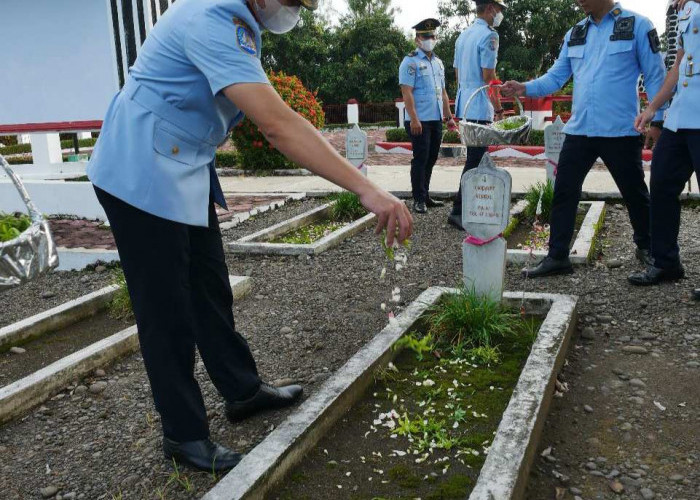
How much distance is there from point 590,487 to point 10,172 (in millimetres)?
2336

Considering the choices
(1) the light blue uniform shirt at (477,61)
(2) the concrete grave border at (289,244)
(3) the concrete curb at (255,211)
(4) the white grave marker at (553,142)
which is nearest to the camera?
(2) the concrete grave border at (289,244)

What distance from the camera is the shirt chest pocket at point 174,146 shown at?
2254 mm

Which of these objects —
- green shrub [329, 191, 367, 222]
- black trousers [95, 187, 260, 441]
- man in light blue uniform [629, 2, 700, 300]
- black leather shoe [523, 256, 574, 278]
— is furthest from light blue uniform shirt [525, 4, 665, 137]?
green shrub [329, 191, 367, 222]

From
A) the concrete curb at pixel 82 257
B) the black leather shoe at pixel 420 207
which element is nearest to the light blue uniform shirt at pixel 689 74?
the black leather shoe at pixel 420 207

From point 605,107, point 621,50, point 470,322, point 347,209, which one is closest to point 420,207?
point 347,209

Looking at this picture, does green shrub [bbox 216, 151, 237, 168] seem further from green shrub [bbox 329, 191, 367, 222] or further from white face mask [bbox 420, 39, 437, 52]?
white face mask [bbox 420, 39, 437, 52]

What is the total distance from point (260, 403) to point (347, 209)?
4614 mm

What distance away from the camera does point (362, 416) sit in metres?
2.91

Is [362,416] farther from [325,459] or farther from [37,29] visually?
[37,29]

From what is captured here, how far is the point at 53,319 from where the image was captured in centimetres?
429

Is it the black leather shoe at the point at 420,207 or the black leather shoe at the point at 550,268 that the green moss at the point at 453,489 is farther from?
the black leather shoe at the point at 420,207

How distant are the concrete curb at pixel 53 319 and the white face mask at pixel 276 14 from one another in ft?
8.66

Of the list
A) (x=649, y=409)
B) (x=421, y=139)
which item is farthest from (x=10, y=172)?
(x=421, y=139)

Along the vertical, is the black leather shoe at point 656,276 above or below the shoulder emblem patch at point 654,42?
below
